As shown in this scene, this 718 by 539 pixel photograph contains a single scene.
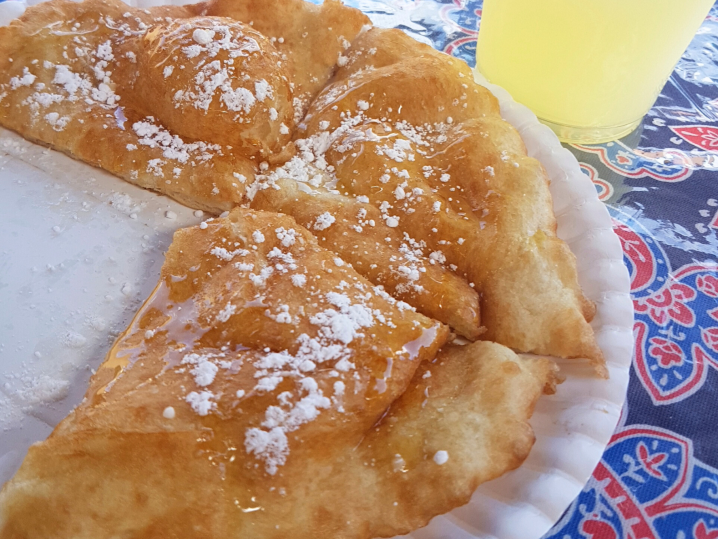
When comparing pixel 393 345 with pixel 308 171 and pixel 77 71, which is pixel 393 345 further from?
pixel 77 71

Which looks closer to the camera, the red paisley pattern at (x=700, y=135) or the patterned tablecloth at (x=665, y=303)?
the patterned tablecloth at (x=665, y=303)

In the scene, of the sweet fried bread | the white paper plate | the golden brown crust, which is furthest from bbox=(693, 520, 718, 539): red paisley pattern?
the sweet fried bread

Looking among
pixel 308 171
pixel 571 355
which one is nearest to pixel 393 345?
pixel 571 355

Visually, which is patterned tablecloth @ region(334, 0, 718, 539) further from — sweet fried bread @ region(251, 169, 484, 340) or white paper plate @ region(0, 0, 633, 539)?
sweet fried bread @ region(251, 169, 484, 340)

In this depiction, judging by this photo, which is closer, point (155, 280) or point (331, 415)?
point (331, 415)

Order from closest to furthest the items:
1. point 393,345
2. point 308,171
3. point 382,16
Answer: point 393,345, point 308,171, point 382,16

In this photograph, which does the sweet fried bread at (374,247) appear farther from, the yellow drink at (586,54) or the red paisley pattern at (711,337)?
the yellow drink at (586,54)

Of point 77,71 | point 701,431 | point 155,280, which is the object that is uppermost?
point 77,71

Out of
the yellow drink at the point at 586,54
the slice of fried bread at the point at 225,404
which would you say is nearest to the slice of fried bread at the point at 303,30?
the yellow drink at the point at 586,54
